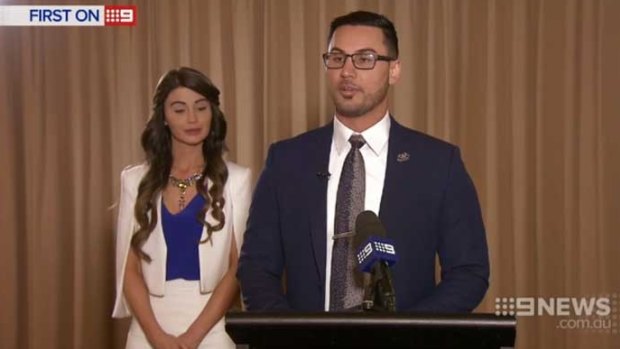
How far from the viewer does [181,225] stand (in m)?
2.90

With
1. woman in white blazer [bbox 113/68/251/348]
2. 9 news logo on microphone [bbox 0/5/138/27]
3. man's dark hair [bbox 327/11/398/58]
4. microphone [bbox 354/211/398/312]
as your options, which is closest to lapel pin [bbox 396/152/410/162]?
man's dark hair [bbox 327/11/398/58]

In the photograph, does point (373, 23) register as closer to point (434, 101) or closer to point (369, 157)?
point (369, 157)

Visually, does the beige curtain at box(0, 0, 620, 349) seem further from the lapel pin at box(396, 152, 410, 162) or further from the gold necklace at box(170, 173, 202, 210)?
the lapel pin at box(396, 152, 410, 162)

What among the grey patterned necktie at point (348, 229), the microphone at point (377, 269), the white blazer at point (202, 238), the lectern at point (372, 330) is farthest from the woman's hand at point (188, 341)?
the lectern at point (372, 330)

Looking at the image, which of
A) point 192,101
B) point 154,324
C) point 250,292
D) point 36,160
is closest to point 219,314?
point 154,324

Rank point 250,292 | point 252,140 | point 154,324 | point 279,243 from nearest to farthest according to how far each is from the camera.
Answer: point 250,292 → point 279,243 → point 154,324 → point 252,140

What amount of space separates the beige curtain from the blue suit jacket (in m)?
1.44

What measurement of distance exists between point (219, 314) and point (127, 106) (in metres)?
1.13

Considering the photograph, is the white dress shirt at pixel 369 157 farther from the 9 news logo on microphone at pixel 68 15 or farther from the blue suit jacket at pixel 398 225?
the 9 news logo on microphone at pixel 68 15

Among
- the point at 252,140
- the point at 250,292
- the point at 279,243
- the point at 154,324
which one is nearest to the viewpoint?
the point at 250,292

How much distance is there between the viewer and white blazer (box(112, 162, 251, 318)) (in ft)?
9.46

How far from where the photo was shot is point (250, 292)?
6.57 ft

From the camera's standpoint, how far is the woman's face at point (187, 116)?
3014mm

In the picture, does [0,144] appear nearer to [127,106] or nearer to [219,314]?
[127,106]
